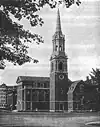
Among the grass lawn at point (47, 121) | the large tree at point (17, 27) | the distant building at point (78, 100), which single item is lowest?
the grass lawn at point (47, 121)

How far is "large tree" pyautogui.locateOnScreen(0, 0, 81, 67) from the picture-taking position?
2.20m

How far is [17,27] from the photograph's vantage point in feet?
7.80

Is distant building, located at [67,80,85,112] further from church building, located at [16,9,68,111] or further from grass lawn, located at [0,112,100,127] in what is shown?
grass lawn, located at [0,112,100,127]

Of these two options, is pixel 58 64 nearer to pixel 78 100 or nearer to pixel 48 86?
pixel 48 86

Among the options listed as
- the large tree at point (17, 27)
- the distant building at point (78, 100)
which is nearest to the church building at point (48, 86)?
the distant building at point (78, 100)

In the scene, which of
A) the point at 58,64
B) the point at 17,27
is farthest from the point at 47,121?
the point at 58,64

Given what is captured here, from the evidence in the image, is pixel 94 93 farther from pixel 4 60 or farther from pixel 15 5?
pixel 15 5

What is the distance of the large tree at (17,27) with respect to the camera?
2195 mm

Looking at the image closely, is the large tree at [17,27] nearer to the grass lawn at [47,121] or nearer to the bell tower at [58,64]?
the bell tower at [58,64]

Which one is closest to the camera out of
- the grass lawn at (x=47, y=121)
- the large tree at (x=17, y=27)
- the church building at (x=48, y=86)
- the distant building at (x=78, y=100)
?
the large tree at (x=17, y=27)

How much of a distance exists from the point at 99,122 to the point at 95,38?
957 millimetres

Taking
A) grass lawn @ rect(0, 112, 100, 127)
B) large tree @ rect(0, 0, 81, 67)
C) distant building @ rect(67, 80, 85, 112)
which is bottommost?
grass lawn @ rect(0, 112, 100, 127)

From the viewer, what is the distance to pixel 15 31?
2342 millimetres

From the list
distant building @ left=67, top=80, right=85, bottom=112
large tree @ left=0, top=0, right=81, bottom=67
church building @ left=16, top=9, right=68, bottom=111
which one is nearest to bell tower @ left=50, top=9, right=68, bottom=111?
church building @ left=16, top=9, right=68, bottom=111
